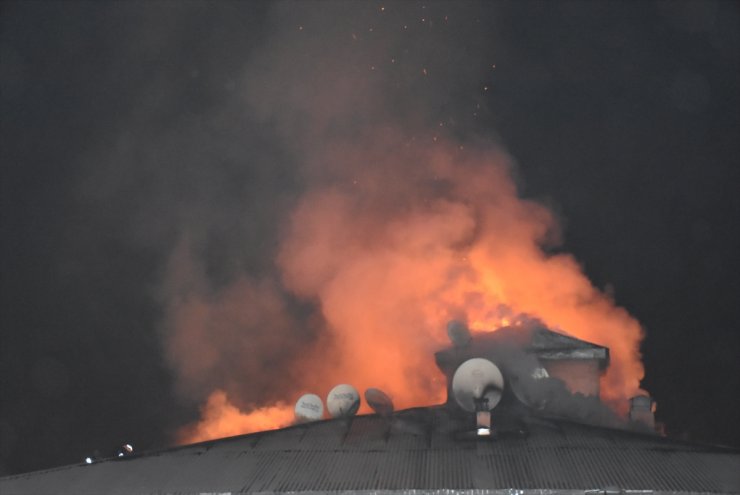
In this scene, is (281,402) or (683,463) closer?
(683,463)

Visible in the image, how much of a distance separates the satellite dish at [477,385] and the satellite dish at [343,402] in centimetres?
317

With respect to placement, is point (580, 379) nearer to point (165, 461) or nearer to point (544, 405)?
point (544, 405)

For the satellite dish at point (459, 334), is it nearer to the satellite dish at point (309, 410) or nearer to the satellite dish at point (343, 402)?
the satellite dish at point (343, 402)

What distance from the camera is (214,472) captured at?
1653 cm

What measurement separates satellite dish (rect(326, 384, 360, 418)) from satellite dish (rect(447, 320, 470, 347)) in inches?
120

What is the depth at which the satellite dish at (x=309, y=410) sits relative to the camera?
2081 cm

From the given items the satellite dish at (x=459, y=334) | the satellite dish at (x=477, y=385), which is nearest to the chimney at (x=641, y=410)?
the satellite dish at (x=477, y=385)

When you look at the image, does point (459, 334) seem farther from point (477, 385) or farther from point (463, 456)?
point (463, 456)

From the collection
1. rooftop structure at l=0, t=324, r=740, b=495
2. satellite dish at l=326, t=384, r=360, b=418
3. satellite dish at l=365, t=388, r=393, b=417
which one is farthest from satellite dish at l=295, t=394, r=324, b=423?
rooftop structure at l=0, t=324, r=740, b=495

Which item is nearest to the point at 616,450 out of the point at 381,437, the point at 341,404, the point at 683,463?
the point at 683,463

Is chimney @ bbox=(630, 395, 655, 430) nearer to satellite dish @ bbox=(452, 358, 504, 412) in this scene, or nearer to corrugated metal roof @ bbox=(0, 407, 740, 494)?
corrugated metal roof @ bbox=(0, 407, 740, 494)

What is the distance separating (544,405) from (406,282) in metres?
8.24

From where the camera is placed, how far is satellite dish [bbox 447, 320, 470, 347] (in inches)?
848

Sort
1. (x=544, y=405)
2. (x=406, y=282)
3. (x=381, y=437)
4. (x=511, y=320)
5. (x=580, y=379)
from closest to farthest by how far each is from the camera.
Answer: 1. (x=381, y=437)
2. (x=544, y=405)
3. (x=580, y=379)
4. (x=511, y=320)
5. (x=406, y=282)
